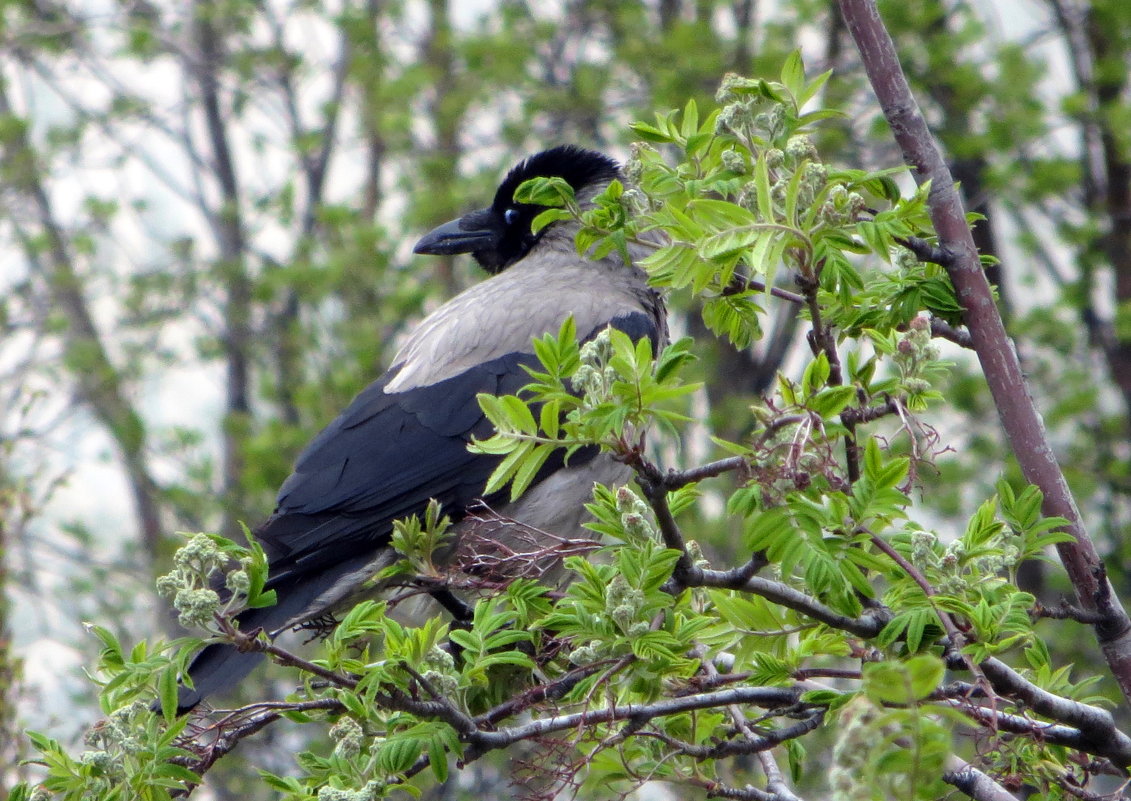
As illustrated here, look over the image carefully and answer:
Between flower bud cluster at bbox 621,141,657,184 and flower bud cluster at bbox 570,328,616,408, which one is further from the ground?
flower bud cluster at bbox 621,141,657,184

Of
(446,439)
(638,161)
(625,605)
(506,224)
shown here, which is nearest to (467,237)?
(506,224)

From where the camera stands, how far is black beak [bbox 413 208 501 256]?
588cm

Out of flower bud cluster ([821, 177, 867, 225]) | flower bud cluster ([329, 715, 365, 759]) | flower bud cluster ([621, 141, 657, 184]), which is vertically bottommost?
flower bud cluster ([329, 715, 365, 759])

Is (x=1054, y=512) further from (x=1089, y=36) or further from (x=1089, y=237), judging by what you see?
(x=1089, y=36)

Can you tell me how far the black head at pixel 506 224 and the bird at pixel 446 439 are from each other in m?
0.01

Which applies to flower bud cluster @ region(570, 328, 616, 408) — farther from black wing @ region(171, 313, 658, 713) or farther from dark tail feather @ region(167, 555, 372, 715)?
black wing @ region(171, 313, 658, 713)

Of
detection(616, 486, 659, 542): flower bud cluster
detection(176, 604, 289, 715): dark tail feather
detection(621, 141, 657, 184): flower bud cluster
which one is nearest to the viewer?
detection(616, 486, 659, 542): flower bud cluster

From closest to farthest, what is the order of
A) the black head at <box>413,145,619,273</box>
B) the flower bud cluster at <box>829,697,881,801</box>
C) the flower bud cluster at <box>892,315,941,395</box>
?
1. the flower bud cluster at <box>829,697,881,801</box>
2. the flower bud cluster at <box>892,315,941,395</box>
3. the black head at <box>413,145,619,273</box>

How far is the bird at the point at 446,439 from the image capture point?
166 inches

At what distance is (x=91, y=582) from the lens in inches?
417

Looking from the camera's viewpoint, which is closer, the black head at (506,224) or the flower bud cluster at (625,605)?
the flower bud cluster at (625,605)

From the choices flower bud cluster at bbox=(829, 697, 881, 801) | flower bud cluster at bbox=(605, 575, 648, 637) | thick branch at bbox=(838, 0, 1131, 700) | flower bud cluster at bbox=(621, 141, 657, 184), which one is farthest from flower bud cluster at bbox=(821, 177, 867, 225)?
flower bud cluster at bbox=(829, 697, 881, 801)

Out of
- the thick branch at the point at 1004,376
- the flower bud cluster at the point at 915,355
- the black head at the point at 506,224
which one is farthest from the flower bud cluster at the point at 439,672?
the black head at the point at 506,224

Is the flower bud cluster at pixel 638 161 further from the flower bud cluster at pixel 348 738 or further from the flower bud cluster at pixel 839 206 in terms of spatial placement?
the flower bud cluster at pixel 348 738
